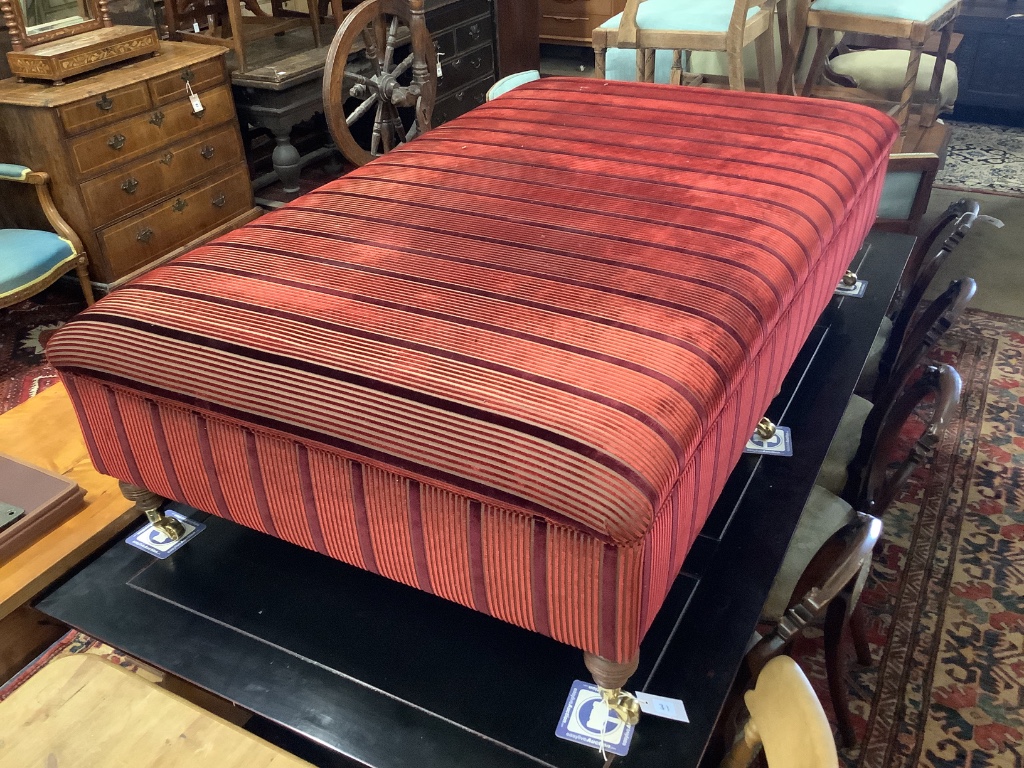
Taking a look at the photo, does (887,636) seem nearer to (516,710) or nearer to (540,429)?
(516,710)

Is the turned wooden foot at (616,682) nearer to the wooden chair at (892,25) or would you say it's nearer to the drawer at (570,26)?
the wooden chair at (892,25)

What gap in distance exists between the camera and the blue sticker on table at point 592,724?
0.74m

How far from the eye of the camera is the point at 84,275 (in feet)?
6.76

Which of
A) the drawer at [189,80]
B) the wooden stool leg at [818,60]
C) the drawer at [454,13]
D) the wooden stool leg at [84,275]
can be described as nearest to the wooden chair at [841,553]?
the wooden stool leg at [818,60]

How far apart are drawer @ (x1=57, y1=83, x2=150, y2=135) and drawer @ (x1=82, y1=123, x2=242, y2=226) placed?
121 mm

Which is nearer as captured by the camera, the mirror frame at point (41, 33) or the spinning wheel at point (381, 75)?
the spinning wheel at point (381, 75)

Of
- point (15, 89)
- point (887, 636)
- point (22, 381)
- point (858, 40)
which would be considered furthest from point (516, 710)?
point (858, 40)

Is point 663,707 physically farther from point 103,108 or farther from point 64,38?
point 64,38

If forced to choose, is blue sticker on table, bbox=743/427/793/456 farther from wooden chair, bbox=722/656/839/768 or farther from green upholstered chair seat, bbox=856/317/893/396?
wooden chair, bbox=722/656/839/768

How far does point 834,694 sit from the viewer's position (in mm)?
976

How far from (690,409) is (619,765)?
0.32m

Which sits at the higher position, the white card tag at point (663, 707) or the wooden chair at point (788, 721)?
the wooden chair at point (788, 721)

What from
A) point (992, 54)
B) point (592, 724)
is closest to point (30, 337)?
point (592, 724)

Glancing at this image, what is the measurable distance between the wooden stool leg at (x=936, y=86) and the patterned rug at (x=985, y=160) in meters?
0.36
